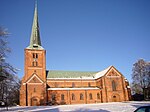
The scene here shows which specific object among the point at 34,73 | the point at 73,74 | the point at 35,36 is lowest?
the point at 34,73

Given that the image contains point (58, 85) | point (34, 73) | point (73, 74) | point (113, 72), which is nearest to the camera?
point (34, 73)

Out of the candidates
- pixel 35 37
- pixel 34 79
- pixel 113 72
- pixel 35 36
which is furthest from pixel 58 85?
pixel 113 72

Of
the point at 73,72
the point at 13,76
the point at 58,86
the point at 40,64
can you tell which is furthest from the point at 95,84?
the point at 13,76

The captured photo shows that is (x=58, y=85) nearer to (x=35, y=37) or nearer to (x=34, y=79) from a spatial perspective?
(x=34, y=79)

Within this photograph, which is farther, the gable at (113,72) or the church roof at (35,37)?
the gable at (113,72)

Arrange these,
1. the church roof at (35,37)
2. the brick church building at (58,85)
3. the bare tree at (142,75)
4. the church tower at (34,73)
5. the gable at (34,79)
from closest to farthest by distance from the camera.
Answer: the church tower at (34,73) < the brick church building at (58,85) < the gable at (34,79) < the church roof at (35,37) < the bare tree at (142,75)

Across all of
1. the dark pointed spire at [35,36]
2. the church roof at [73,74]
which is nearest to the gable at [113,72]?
the church roof at [73,74]

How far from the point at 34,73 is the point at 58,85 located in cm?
945

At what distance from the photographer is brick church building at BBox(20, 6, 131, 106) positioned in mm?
50594

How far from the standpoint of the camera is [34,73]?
5197 cm

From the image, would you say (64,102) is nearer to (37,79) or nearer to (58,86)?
(58,86)

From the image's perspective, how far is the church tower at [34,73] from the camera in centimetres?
4945

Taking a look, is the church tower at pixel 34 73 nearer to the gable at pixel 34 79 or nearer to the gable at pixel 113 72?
the gable at pixel 34 79

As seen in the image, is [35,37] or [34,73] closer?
[34,73]
